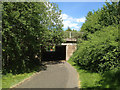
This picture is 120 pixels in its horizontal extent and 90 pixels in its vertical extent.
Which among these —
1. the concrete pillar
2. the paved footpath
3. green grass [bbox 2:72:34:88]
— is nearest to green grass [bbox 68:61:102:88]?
the paved footpath

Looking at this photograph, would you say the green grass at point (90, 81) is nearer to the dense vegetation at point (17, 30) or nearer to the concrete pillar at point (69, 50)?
the dense vegetation at point (17, 30)

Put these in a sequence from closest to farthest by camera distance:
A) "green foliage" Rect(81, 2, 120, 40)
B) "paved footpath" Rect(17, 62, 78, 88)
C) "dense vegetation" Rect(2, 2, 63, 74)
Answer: "paved footpath" Rect(17, 62, 78, 88), "dense vegetation" Rect(2, 2, 63, 74), "green foliage" Rect(81, 2, 120, 40)

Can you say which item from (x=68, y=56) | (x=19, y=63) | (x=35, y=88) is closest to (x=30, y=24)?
(x=19, y=63)

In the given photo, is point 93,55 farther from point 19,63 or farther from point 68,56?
point 68,56

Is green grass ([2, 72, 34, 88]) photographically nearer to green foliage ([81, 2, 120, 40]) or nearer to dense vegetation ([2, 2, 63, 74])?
dense vegetation ([2, 2, 63, 74])

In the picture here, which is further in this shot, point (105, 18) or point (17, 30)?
point (105, 18)

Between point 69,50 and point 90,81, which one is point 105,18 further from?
point 90,81

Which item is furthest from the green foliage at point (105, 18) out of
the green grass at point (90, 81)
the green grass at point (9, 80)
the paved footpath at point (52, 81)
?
the green grass at point (9, 80)

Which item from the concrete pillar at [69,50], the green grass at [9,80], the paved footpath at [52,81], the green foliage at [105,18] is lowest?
the paved footpath at [52,81]

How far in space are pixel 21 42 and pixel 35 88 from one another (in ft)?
15.4

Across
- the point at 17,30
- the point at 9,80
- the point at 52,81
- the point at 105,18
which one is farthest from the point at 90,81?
the point at 105,18

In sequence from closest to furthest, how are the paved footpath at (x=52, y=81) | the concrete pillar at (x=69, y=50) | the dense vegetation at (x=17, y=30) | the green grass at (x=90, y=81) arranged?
1. the green grass at (x=90, y=81)
2. the paved footpath at (x=52, y=81)
3. the dense vegetation at (x=17, y=30)
4. the concrete pillar at (x=69, y=50)

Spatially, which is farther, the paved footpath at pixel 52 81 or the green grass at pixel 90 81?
the paved footpath at pixel 52 81

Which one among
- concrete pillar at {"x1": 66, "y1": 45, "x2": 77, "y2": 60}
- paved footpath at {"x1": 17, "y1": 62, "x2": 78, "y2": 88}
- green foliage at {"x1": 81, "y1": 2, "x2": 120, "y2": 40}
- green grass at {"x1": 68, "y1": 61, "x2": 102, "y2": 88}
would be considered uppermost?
green foliage at {"x1": 81, "y1": 2, "x2": 120, "y2": 40}
